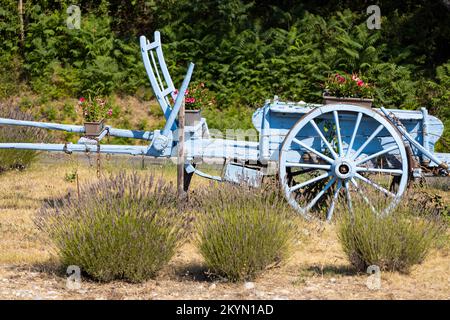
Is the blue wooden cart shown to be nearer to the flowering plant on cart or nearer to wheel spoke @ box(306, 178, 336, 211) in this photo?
wheel spoke @ box(306, 178, 336, 211)

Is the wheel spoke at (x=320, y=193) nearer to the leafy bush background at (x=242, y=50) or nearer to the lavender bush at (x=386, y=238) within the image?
the lavender bush at (x=386, y=238)

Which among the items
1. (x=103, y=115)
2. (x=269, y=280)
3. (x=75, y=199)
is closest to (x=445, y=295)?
(x=269, y=280)

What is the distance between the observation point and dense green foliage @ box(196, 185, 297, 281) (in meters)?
5.76

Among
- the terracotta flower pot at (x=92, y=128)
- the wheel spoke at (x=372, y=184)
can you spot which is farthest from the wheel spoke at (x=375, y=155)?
the terracotta flower pot at (x=92, y=128)

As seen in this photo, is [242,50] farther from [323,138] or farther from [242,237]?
[242,237]

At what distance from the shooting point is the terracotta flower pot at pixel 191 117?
817 cm

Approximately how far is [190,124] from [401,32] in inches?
278

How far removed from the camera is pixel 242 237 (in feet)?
18.9

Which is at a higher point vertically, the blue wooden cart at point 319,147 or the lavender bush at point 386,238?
the blue wooden cart at point 319,147

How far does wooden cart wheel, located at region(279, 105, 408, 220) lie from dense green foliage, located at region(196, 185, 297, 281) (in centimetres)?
138

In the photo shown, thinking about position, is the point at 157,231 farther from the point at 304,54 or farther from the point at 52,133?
the point at 304,54

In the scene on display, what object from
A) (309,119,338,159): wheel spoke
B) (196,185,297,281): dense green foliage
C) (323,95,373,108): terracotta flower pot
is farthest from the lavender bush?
(323,95,373,108): terracotta flower pot

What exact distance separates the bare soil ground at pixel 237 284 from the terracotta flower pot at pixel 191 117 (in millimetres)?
1586

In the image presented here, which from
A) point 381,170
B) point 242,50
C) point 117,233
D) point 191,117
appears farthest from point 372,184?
point 242,50
